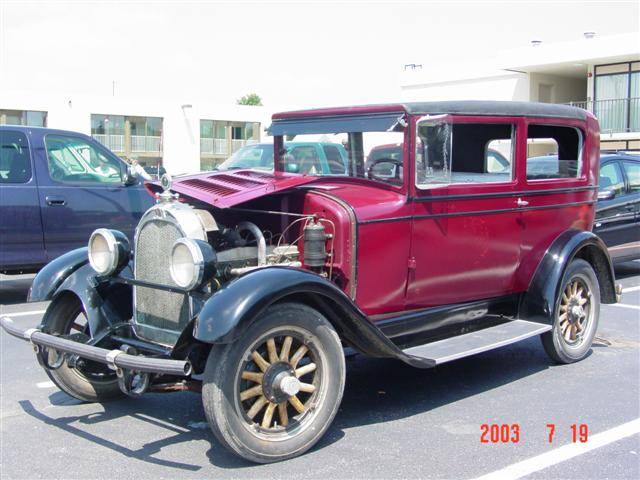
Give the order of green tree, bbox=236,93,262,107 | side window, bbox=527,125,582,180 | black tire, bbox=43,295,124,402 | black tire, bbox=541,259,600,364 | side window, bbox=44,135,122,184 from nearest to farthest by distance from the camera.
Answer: black tire, bbox=43,295,124,402 < black tire, bbox=541,259,600,364 < side window, bbox=527,125,582,180 < side window, bbox=44,135,122,184 < green tree, bbox=236,93,262,107

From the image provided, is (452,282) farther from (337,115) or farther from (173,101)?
(173,101)

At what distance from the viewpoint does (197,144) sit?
4700 centimetres

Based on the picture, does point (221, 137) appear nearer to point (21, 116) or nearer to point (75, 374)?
point (21, 116)

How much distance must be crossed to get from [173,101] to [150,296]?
43.8 meters

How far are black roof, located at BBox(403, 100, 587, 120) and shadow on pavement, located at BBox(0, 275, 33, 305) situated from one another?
5751 millimetres

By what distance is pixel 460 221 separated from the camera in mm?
5137

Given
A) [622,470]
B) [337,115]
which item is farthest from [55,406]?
[622,470]

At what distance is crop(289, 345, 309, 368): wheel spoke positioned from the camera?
4.09 meters

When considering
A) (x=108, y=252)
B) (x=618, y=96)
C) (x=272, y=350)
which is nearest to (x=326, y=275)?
(x=272, y=350)

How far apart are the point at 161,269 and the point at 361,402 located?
1554mm

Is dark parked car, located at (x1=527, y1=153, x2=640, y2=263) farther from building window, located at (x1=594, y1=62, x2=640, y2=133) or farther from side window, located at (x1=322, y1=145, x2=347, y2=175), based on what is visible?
building window, located at (x1=594, y1=62, x2=640, y2=133)

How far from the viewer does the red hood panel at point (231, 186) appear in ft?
14.4

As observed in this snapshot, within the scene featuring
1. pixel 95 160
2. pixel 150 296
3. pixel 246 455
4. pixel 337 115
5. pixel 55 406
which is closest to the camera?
pixel 246 455

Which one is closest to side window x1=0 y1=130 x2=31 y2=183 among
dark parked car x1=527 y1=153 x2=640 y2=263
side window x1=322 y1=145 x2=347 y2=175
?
side window x1=322 y1=145 x2=347 y2=175
